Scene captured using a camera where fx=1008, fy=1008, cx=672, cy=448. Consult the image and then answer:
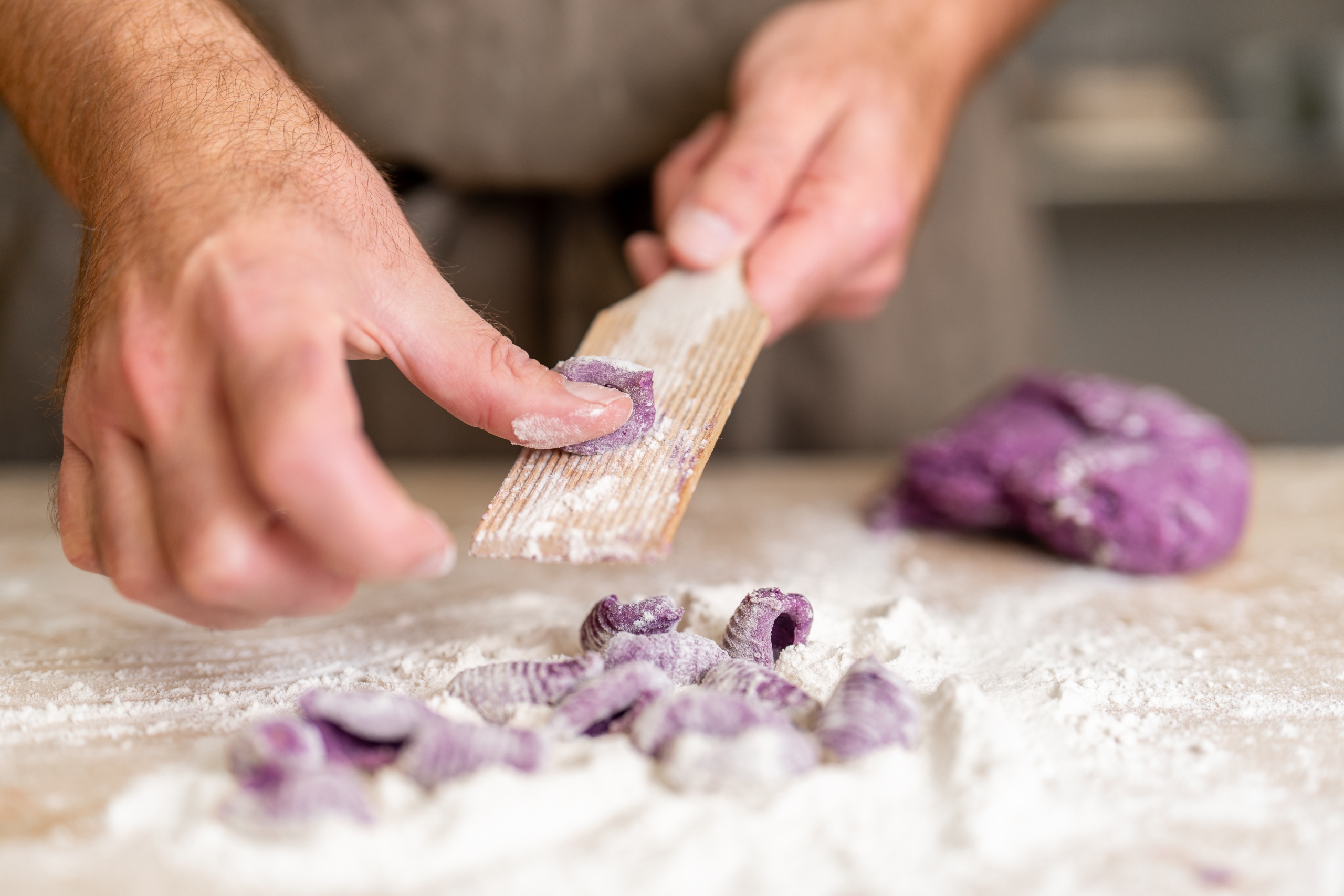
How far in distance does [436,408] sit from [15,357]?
0.62 meters

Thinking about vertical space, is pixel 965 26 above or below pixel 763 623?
above

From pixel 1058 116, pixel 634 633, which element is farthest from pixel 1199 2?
pixel 634 633

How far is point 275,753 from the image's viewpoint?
21.6 inches

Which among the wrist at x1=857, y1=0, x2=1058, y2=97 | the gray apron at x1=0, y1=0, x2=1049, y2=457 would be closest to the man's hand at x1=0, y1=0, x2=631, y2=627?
the gray apron at x1=0, y1=0, x2=1049, y2=457

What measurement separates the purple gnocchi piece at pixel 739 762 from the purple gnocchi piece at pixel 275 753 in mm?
200

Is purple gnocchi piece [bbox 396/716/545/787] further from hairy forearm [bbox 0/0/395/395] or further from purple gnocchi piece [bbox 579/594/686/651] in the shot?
hairy forearm [bbox 0/0/395/395]

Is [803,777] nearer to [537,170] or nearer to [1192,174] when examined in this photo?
[537,170]

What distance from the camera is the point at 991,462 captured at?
1197mm

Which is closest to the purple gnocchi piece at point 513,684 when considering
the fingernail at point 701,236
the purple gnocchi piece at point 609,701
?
the purple gnocchi piece at point 609,701

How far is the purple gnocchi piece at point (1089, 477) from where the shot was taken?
1086mm

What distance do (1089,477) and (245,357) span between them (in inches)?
35.0

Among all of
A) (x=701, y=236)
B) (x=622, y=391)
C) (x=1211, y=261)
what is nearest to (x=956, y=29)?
(x=701, y=236)

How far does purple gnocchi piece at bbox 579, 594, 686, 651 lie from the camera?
2.46 feet

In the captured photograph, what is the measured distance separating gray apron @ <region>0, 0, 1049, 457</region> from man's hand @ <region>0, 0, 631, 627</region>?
54 centimetres
